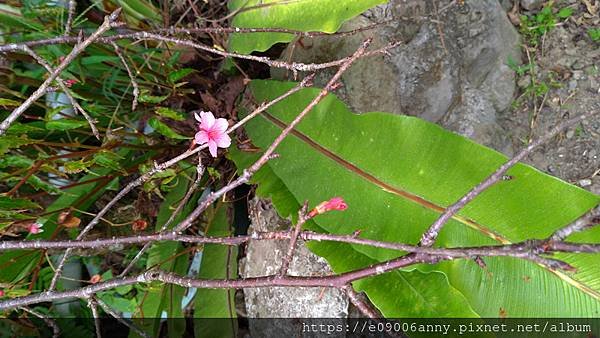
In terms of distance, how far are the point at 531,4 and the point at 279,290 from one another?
1.05 metres

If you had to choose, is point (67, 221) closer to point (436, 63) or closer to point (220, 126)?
point (220, 126)

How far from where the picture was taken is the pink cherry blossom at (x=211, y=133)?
2.31 ft

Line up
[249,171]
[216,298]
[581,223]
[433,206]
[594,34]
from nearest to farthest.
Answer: [581,223]
[249,171]
[433,206]
[216,298]
[594,34]

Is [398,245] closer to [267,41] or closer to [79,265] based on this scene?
[267,41]

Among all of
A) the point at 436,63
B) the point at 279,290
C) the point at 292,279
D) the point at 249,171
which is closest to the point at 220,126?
the point at 249,171

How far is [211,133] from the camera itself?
72cm

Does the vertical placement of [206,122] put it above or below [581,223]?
above

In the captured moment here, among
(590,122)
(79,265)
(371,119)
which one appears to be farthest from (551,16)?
(79,265)

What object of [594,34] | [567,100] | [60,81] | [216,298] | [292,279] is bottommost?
[216,298]

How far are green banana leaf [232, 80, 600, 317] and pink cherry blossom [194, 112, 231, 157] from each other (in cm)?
27

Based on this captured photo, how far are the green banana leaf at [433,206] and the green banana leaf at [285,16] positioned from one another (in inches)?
5.8

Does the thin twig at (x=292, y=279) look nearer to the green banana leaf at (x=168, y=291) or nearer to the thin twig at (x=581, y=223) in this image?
the thin twig at (x=581, y=223)

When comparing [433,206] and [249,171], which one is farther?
[433,206]

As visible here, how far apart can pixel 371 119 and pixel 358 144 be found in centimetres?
5
